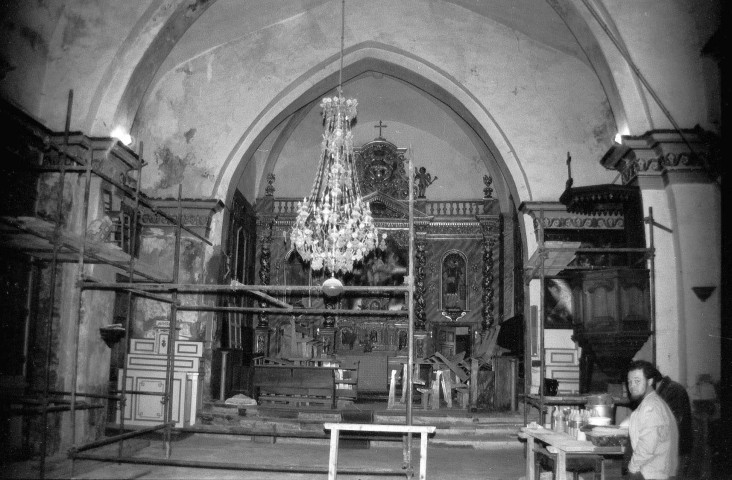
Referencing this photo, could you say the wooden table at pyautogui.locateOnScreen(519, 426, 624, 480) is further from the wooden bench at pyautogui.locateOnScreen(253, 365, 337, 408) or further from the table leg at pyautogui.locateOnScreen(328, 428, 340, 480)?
the wooden bench at pyautogui.locateOnScreen(253, 365, 337, 408)

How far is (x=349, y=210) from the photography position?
12227 millimetres

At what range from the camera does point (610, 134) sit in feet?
38.5

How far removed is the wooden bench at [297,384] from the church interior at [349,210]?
0.17 feet

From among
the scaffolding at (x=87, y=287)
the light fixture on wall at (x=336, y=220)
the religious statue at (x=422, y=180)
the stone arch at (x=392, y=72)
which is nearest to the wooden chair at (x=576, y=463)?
the scaffolding at (x=87, y=287)

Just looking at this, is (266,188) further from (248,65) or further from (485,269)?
(485,269)

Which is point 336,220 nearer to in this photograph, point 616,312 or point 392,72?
point 392,72

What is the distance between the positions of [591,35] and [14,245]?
8.07 metres

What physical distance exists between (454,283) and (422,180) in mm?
2746

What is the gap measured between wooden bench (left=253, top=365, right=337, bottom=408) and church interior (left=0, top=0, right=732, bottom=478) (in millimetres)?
52

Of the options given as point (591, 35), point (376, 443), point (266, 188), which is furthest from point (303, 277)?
point (591, 35)

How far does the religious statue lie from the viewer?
1659 cm

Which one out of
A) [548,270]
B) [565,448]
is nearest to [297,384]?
[548,270]

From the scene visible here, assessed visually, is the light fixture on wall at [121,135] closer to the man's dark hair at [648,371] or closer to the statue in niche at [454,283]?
the man's dark hair at [648,371]

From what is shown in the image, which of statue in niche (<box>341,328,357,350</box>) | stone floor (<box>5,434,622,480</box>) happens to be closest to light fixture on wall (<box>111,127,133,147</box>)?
stone floor (<box>5,434,622,480</box>)
